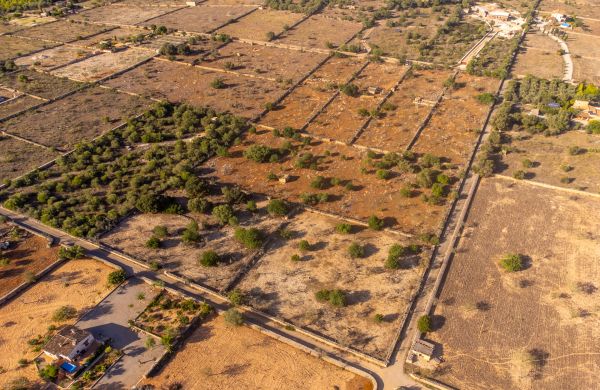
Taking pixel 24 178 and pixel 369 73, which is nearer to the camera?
pixel 24 178

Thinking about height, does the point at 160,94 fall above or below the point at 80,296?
above

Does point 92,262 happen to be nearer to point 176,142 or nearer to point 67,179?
point 67,179

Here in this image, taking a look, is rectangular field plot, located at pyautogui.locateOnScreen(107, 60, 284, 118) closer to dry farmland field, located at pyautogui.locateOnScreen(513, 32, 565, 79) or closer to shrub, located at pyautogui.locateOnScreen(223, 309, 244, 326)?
shrub, located at pyautogui.locateOnScreen(223, 309, 244, 326)

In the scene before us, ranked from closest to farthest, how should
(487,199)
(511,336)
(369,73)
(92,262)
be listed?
1. (511,336)
2. (92,262)
3. (487,199)
4. (369,73)

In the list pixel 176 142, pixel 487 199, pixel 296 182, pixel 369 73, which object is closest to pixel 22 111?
pixel 176 142

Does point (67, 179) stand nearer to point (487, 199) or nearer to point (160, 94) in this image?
point (160, 94)

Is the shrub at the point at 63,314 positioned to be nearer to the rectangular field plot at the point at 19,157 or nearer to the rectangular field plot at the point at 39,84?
the rectangular field plot at the point at 19,157

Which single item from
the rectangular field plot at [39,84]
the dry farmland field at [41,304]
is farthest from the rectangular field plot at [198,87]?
the dry farmland field at [41,304]

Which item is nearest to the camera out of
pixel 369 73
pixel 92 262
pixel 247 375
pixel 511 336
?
pixel 247 375
